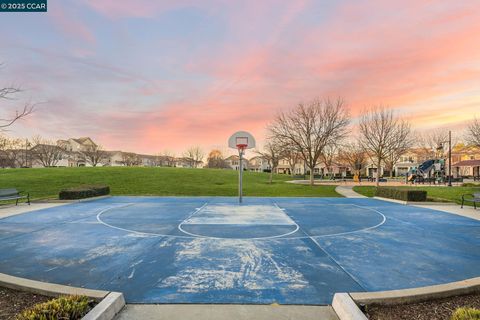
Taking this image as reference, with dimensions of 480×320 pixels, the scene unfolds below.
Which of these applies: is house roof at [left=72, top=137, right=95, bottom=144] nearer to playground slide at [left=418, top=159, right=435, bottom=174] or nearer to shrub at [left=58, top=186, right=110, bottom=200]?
shrub at [left=58, top=186, right=110, bottom=200]

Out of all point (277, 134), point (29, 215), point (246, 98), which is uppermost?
point (246, 98)

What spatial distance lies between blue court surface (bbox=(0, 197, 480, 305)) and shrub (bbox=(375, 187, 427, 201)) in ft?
21.6

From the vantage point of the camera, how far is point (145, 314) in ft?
12.0

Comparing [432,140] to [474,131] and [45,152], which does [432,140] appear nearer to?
[474,131]

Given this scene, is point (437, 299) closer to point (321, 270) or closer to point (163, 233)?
point (321, 270)

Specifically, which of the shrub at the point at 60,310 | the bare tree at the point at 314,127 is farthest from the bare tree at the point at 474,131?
the shrub at the point at 60,310

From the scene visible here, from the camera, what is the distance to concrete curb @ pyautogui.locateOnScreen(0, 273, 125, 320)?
3432mm

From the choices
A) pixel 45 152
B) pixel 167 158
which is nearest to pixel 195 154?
pixel 167 158

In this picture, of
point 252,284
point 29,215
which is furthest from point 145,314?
point 29,215

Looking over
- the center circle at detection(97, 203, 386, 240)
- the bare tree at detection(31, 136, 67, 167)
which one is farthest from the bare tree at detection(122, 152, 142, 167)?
the center circle at detection(97, 203, 386, 240)

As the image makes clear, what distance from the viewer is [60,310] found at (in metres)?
3.34

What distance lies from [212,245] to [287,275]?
9.04ft

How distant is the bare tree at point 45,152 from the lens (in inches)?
3082

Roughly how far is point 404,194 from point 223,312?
720 inches
